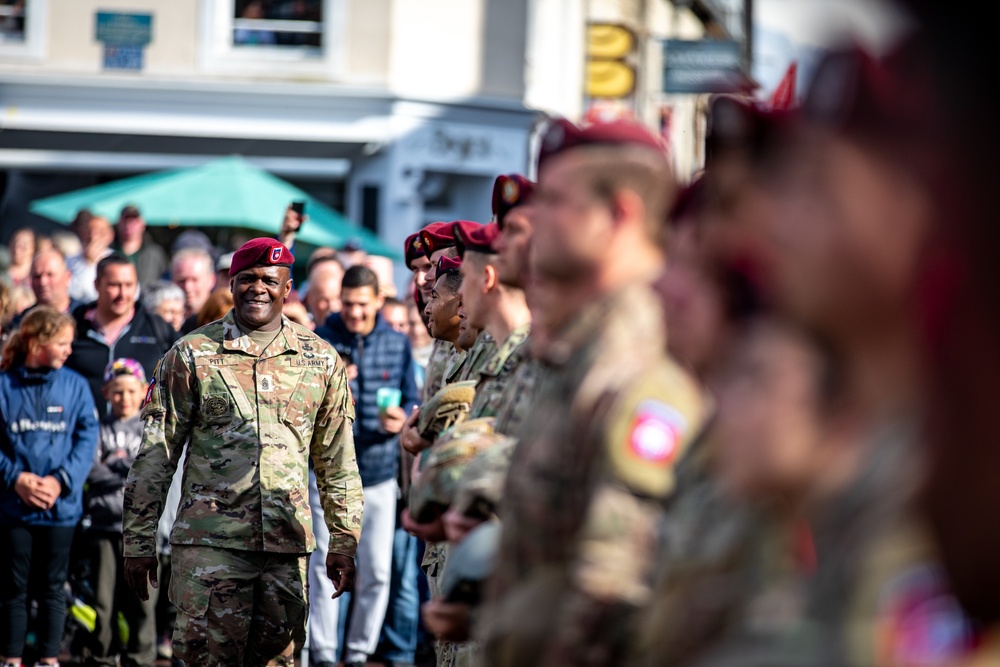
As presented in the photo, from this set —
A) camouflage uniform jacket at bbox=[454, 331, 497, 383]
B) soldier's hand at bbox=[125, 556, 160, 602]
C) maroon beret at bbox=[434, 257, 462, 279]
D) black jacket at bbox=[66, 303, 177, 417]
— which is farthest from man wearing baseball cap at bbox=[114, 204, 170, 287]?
camouflage uniform jacket at bbox=[454, 331, 497, 383]

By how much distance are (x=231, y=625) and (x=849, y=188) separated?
5185 millimetres

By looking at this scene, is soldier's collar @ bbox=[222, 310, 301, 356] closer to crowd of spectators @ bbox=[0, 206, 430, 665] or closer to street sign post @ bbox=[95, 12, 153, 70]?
crowd of spectators @ bbox=[0, 206, 430, 665]

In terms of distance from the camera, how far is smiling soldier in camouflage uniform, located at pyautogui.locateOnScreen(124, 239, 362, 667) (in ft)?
21.4

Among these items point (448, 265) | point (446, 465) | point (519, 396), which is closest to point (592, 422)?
point (446, 465)

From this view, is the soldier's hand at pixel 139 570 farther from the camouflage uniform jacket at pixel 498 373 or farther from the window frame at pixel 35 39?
the window frame at pixel 35 39

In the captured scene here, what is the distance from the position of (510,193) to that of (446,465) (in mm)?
1021

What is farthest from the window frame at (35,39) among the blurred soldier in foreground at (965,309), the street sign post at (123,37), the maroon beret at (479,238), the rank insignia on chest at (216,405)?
the blurred soldier in foreground at (965,309)

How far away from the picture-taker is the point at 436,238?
702 centimetres

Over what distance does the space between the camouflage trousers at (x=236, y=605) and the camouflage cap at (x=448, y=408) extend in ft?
6.11

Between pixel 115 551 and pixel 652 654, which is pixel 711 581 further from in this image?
pixel 115 551

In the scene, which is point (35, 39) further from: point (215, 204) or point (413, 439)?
point (413, 439)

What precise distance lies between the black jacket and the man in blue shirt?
43.0 inches

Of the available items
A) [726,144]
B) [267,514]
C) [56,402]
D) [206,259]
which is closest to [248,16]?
[206,259]

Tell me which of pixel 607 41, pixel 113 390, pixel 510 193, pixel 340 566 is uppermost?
pixel 607 41
